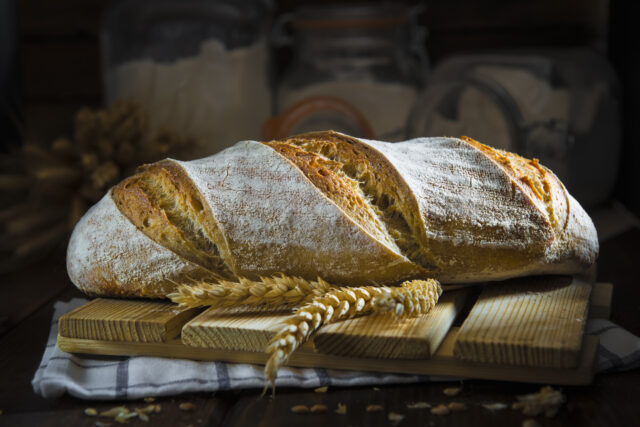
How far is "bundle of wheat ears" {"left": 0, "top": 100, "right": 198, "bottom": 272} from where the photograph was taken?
149cm

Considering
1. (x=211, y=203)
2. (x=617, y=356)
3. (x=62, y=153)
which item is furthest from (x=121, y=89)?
(x=617, y=356)

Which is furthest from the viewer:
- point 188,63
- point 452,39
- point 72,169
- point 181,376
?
point 452,39

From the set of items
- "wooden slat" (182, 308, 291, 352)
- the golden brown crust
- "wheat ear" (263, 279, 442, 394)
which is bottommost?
"wooden slat" (182, 308, 291, 352)

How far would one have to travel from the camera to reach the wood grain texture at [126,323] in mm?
885

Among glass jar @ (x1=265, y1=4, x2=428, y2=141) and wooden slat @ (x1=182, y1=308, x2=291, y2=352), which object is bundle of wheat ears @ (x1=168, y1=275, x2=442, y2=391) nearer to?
wooden slat @ (x1=182, y1=308, x2=291, y2=352)

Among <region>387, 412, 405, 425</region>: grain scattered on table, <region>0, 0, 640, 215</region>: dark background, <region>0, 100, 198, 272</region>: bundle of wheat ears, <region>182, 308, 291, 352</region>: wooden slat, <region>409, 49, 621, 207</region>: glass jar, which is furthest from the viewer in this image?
<region>0, 0, 640, 215</region>: dark background

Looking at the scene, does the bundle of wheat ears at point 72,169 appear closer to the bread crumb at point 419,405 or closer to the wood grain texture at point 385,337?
the wood grain texture at point 385,337

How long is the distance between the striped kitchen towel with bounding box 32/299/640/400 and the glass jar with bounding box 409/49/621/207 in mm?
813

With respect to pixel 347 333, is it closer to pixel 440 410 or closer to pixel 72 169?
pixel 440 410

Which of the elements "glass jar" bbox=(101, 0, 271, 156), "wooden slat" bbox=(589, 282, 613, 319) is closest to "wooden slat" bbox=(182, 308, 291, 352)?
"wooden slat" bbox=(589, 282, 613, 319)

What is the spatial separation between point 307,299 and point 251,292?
8 centimetres

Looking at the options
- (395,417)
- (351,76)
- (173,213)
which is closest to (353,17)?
(351,76)

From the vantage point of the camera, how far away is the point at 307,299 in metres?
0.91

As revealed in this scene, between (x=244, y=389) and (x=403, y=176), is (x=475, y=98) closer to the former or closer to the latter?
(x=403, y=176)
